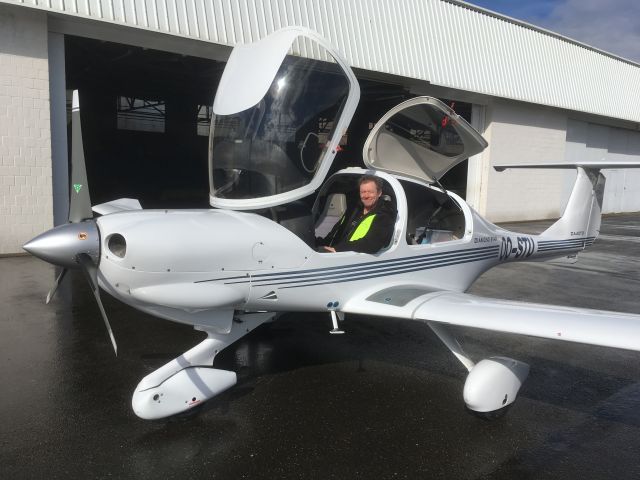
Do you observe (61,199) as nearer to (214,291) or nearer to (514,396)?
(214,291)

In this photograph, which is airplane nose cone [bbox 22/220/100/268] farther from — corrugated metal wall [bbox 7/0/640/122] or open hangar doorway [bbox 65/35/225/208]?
open hangar doorway [bbox 65/35/225/208]

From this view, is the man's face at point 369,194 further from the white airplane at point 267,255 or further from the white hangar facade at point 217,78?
the white hangar facade at point 217,78

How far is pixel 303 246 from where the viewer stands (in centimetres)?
390

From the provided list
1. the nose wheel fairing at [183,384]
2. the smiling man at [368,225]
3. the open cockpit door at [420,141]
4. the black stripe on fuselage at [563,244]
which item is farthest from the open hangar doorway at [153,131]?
the nose wheel fairing at [183,384]

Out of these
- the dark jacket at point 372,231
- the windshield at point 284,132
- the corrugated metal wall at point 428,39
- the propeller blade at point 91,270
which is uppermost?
the corrugated metal wall at point 428,39

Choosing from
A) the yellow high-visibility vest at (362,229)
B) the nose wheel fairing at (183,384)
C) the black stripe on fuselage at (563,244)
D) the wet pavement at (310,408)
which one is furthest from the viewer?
the black stripe on fuselage at (563,244)

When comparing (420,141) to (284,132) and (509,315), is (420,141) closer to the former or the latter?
(284,132)

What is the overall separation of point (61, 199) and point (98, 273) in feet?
24.6

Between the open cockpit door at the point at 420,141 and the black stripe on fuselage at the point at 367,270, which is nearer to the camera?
the black stripe on fuselage at the point at 367,270

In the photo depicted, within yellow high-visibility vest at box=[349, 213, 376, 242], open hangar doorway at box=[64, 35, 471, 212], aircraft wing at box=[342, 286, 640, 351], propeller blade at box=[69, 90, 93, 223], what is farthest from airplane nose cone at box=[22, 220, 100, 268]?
open hangar doorway at box=[64, 35, 471, 212]

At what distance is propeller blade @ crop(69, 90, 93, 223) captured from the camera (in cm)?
384

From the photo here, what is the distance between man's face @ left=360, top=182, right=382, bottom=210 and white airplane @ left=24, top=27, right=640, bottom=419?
0.16 meters

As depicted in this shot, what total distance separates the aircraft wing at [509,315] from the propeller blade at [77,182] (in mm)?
2213

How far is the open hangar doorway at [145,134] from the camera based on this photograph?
24.0m
